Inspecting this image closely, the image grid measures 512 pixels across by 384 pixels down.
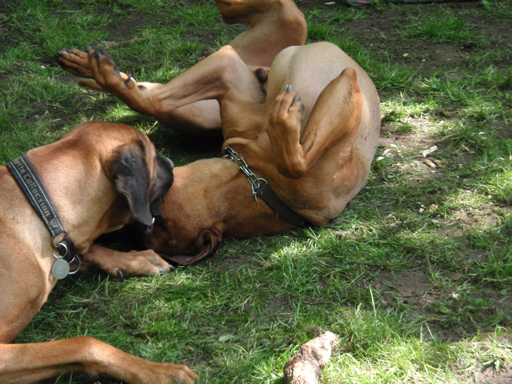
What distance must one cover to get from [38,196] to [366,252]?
2.02m

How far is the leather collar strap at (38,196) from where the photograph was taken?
3023 mm

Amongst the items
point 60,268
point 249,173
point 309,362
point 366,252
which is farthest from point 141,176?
point 366,252

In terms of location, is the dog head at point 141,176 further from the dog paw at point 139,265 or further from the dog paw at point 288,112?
the dog paw at point 288,112

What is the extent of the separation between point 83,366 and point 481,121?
12.5 feet

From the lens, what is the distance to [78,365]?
9.10ft

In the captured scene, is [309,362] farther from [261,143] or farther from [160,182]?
[261,143]

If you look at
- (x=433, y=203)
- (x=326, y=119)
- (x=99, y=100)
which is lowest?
(x=433, y=203)

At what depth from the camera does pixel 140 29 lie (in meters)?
6.67

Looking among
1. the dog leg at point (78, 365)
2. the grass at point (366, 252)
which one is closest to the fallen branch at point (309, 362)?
the grass at point (366, 252)

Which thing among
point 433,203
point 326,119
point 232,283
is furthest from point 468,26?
point 232,283

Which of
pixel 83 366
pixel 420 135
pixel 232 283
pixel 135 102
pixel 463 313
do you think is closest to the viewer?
pixel 83 366

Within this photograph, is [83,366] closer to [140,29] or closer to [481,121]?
[481,121]

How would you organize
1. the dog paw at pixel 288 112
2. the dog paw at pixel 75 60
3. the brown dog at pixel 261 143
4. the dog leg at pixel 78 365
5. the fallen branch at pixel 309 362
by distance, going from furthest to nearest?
the dog paw at pixel 75 60
the brown dog at pixel 261 143
the dog paw at pixel 288 112
the dog leg at pixel 78 365
the fallen branch at pixel 309 362

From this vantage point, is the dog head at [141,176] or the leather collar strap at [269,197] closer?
the dog head at [141,176]
